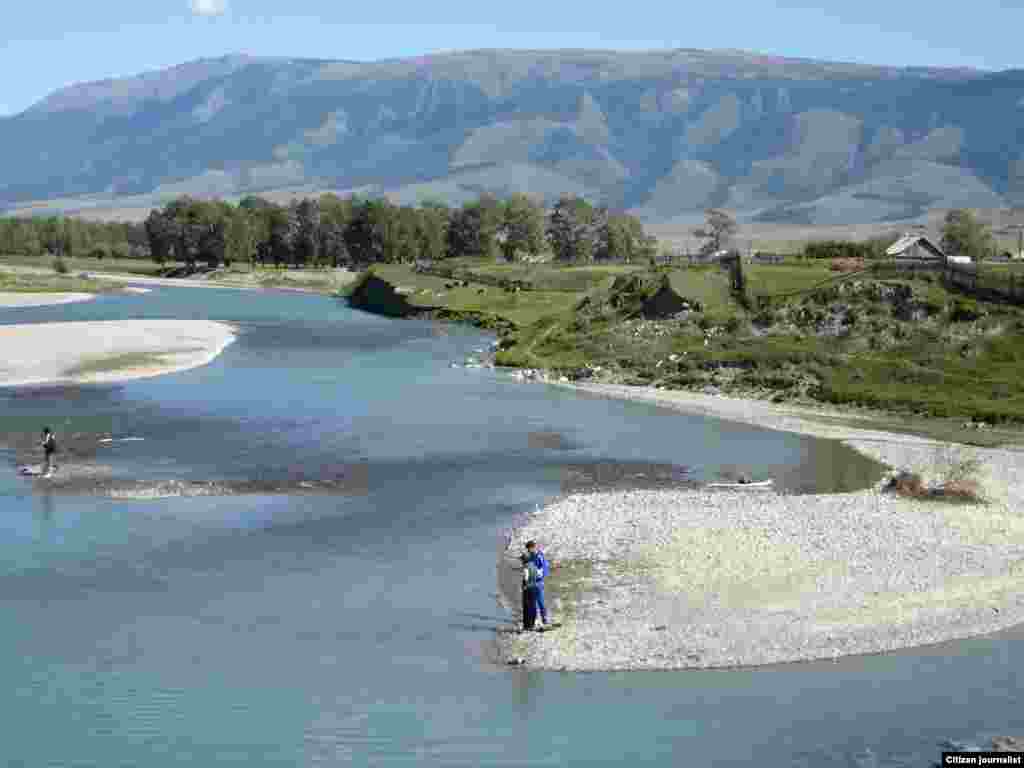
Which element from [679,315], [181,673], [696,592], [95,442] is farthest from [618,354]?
[181,673]

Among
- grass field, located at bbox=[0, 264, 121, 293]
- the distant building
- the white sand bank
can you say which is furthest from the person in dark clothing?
grass field, located at bbox=[0, 264, 121, 293]

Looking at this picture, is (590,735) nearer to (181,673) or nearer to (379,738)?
(379,738)

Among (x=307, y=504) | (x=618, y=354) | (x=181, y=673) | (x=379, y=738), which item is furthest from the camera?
(x=618, y=354)

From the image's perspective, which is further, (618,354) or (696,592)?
(618,354)

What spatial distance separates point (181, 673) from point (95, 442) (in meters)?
30.6

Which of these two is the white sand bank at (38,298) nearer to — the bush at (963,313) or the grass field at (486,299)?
the grass field at (486,299)

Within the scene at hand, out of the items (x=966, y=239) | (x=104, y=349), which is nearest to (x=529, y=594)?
(x=104, y=349)

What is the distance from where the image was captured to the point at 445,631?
111 ft

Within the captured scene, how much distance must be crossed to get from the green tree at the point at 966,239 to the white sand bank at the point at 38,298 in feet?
307

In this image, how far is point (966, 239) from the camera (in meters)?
140

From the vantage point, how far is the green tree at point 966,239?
456ft

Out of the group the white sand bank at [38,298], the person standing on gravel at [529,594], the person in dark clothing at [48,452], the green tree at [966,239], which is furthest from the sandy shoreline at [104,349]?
the green tree at [966,239]

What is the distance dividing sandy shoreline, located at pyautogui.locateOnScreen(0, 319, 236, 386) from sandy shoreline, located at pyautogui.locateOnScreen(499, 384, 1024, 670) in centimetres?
4513

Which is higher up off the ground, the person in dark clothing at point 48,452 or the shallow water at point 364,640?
the person in dark clothing at point 48,452
